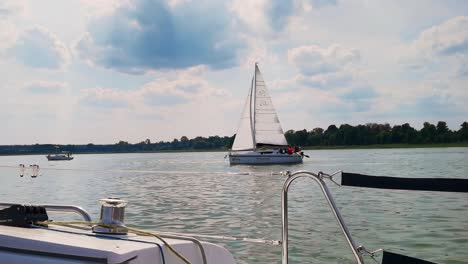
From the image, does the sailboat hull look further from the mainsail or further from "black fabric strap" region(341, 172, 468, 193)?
"black fabric strap" region(341, 172, 468, 193)

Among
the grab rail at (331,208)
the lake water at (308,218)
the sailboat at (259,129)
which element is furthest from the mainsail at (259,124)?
the grab rail at (331,208)

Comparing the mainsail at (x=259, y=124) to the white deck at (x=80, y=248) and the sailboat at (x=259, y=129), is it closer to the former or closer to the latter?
the sailboat at (x=259, y=129)

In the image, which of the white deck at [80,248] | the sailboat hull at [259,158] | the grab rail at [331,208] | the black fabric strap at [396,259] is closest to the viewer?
the white deck at [80,248]

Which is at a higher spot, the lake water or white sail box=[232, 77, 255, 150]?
white sail box=[232, 77, 255, 150]

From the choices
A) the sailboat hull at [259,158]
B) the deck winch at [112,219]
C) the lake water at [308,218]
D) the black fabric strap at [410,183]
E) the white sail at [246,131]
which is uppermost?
the white sail at [246,131]

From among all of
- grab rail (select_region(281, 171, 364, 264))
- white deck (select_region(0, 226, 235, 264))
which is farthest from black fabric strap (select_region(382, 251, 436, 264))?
white deck (select_region(0, 226, 235, 264))

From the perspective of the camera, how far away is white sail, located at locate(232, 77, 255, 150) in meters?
59.2

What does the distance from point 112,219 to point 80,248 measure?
0.49m

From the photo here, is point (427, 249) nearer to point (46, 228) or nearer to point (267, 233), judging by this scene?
point (267, 233)

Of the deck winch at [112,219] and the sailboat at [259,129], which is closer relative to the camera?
the deck winch at [112,219]

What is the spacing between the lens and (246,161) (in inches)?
2235

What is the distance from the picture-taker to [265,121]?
5994 cm

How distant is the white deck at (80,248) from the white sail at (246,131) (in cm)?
5583

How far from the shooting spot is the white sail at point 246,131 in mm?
59250
